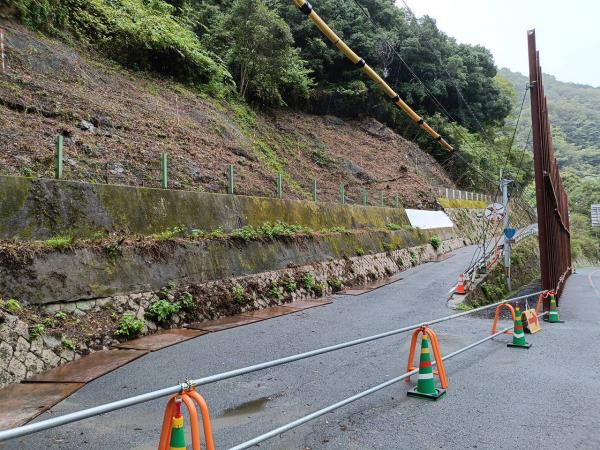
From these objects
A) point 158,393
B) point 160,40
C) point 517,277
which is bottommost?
point 517,277

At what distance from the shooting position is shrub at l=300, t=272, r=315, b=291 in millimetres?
13008

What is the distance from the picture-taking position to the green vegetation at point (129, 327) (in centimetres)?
734

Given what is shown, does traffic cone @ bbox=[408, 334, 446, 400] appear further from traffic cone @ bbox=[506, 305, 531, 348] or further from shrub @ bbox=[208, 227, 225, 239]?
shrub @ bbox=[208, 227, 225, 239]

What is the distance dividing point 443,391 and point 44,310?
590 centimetres

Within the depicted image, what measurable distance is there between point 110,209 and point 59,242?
1481 mm

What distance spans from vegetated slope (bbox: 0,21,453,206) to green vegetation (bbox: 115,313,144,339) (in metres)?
3.33

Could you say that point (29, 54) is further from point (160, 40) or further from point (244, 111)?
point (244, 111)

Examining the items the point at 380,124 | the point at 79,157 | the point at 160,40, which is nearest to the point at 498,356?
the point at 79,157

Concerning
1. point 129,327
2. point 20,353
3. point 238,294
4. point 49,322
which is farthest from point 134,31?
point 20,353

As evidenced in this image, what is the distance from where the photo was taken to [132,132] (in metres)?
13.8

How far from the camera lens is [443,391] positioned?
5258 mm

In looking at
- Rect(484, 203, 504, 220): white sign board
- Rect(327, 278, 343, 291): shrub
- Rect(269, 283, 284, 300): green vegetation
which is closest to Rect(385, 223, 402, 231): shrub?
Rect(484, 203, 504, 220): white sign board

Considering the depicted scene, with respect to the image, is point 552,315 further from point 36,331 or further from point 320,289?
point 36,331

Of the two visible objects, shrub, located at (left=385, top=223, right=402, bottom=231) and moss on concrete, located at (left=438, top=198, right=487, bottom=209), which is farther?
moss on concrete, located at (left=438, top=198, right=487, bottom=209)
